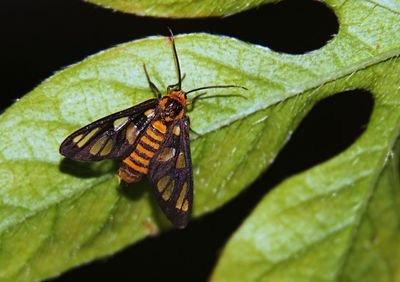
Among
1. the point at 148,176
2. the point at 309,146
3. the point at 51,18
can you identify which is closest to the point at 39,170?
the point at 148,176

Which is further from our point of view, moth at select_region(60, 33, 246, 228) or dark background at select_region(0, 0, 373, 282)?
dark background at select_region(0, 0, 373, 282)

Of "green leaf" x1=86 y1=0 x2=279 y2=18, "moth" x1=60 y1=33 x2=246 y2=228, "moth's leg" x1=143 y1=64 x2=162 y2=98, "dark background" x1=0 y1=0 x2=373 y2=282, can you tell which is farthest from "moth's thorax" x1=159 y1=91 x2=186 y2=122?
"dark background" x1=0 y1=0 x2=373 y2=282

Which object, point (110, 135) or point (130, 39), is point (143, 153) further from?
point (130, 39)

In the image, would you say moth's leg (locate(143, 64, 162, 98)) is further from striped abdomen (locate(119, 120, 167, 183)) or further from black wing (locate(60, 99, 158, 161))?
striped abdomen (locate(119, 120, 167, 183))

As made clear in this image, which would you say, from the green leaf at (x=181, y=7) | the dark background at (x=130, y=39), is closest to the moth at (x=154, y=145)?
the green leaf at (x=181, y=7)

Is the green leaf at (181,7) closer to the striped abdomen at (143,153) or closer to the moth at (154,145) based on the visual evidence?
the moth at (154,145)

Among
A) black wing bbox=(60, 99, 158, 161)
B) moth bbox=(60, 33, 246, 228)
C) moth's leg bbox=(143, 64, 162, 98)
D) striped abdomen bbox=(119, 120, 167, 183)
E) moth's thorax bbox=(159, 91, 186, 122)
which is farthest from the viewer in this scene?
moth's thorax bbox=(159, 91, 186, 122)

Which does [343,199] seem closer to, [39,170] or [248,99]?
[248,99]

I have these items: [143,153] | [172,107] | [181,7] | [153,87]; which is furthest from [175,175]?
[181,7]
